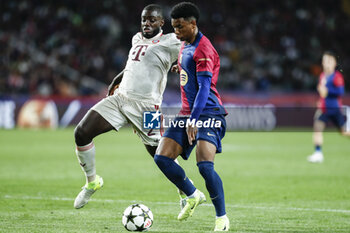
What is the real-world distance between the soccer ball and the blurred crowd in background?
18.6m

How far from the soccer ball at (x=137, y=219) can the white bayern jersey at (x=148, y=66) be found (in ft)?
5.94

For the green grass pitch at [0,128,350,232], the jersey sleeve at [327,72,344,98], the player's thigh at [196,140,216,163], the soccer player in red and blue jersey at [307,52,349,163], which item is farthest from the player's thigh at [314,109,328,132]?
the player's thigh at [196,140,216,163]

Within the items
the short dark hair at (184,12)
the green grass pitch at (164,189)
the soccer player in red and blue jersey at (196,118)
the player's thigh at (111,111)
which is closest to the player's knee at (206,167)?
the soccer player in red and blue jersey at (196,118)

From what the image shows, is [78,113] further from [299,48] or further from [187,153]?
[187,153]

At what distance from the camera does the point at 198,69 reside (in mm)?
6043

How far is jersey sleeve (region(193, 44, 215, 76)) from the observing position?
19.7 ft

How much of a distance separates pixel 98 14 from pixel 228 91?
710 centimetres

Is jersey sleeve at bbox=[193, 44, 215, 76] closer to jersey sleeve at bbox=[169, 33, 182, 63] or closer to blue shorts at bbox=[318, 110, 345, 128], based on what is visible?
jersey sleeve at bbox=[169, 33, 182, 63]

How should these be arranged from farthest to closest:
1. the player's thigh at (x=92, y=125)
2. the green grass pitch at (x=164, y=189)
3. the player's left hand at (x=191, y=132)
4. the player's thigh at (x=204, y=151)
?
the player's thigh at (x=92, y=125), the green grass pitch at (x=164, y=189), the player's thigh at (x=204, y=151), the player's left hand at (x=191, y=132)

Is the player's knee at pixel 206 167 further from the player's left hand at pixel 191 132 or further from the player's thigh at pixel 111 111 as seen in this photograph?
the player's thigh at pixel 111 111

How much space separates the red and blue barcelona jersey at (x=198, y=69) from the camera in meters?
6.05

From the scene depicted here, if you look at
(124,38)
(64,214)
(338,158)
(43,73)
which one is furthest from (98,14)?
(64,214)

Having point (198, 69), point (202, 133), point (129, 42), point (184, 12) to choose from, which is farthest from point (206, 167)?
point (129, 42)

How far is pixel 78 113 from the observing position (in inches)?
931
